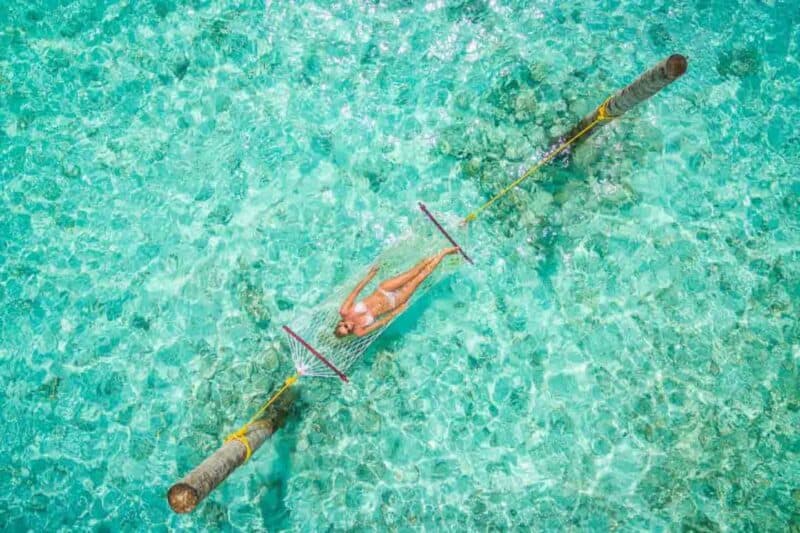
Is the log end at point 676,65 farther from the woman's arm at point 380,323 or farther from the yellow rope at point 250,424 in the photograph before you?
the yellow rope at point 250,424

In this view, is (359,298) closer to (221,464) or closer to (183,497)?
(221,464)

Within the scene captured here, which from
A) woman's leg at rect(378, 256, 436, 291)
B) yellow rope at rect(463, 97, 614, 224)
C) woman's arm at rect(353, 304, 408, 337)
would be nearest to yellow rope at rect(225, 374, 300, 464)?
woman's arm at rect(353, 304, 408, 337)

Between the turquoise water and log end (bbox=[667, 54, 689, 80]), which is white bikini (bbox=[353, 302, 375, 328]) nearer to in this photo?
the turquoise water

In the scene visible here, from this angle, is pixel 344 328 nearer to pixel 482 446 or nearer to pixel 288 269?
pixel 288 269

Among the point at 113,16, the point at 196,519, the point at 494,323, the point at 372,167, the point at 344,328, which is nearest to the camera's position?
the point at 344,328

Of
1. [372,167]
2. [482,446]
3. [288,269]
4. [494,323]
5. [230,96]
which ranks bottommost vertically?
[482,446]

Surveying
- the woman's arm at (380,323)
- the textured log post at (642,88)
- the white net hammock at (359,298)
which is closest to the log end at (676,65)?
the textured log post at (642,88)

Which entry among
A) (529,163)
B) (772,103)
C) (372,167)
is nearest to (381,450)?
(372,167)
